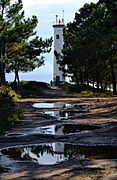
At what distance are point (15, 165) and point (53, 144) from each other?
349cm

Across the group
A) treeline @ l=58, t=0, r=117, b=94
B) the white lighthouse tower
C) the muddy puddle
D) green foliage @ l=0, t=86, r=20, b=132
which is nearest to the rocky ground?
green foliage @ l=0, t=86, r=20, b=132

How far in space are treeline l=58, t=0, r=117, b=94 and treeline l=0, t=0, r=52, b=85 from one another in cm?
508

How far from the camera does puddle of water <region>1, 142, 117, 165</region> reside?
11734 millimetres

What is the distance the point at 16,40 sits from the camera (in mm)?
52719

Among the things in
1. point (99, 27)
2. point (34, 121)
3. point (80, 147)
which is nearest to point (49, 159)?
point (80, 147)

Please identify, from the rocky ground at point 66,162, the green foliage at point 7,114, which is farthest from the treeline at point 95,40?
the rocky ground at point 66,162

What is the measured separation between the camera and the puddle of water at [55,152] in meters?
11.7

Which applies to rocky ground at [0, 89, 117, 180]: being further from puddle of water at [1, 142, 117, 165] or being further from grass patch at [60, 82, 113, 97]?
grass patch at [60, 82, 113, 97]

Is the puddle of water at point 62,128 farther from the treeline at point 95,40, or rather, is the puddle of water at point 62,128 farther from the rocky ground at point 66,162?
the treeline at point 95,40

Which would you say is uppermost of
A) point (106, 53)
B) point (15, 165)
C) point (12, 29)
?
point (12, 29)

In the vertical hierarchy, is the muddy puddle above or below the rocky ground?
above

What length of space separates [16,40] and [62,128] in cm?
3489

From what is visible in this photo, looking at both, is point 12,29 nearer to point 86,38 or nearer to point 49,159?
point 86,38

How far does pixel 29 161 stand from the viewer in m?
11.6
